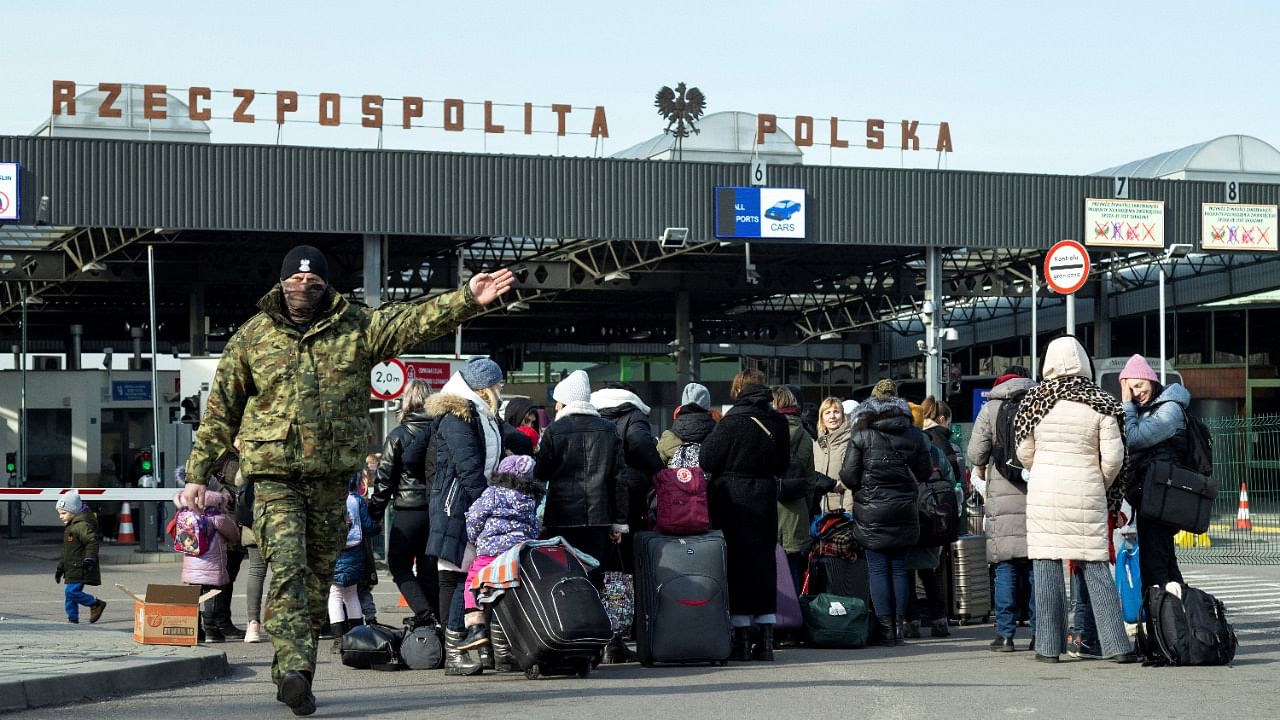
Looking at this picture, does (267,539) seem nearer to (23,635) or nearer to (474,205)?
(23,635)

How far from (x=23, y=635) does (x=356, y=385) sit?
417cm

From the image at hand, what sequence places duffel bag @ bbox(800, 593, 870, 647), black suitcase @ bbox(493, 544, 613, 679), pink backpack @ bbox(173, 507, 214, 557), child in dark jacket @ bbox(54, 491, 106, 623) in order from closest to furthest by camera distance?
black suitcase @ bbox(493, 544, 613, 679), duffel bag @ bbox(800, 593, 870, 647), pink backpack @ bbox(173, 507, 214, 557), child in dark jacket @ bbox(54, 491, 106, 623)

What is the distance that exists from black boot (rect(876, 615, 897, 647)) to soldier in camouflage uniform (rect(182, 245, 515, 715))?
16.3ft

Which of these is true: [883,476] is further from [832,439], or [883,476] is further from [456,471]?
[456,471]

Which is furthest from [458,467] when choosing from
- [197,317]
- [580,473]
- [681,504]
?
[197,317]

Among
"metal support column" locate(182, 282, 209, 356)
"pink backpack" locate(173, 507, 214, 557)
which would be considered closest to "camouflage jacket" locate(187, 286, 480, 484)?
"pink backpack" locate(173, 507, 214, 557)

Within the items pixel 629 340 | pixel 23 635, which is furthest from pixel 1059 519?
pixel 629 340

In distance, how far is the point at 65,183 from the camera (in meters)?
26.6

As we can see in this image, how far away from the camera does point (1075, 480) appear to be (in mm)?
9484

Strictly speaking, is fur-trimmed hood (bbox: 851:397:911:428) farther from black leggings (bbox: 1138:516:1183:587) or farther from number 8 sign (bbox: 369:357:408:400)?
number 8 sign (bbox: 369:357:408:400)

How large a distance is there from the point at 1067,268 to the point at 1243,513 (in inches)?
276

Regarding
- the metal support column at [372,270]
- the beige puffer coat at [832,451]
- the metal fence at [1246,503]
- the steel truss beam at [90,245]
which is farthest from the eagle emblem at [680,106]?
the beige puffer coat at [832,451]

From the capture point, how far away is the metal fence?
20.9 metres

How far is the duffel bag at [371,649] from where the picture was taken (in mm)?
9461
